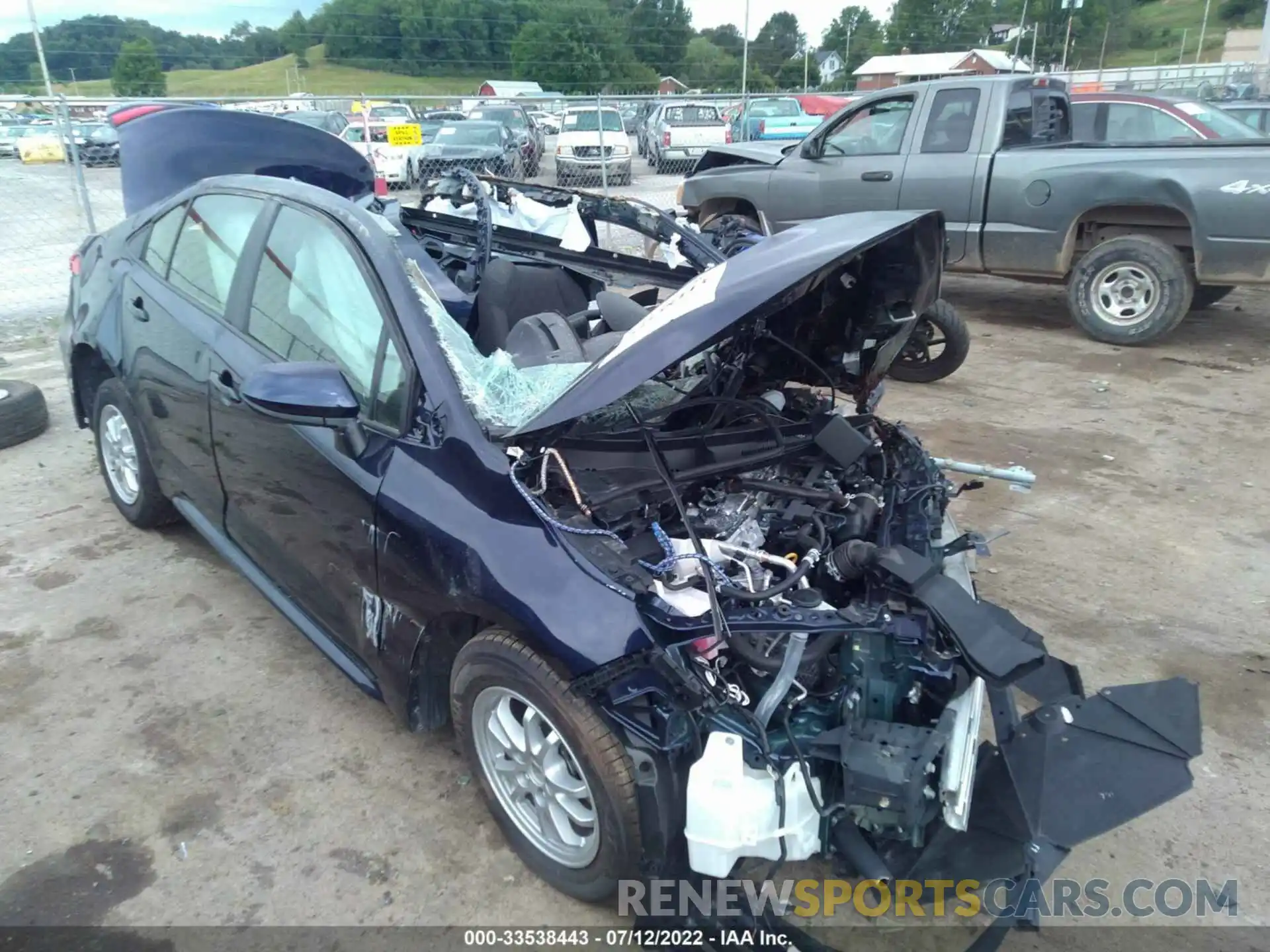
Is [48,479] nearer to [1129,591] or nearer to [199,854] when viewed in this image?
[199,854]

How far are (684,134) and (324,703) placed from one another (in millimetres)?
19666

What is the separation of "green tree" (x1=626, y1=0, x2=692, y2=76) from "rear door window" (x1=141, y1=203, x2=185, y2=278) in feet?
200

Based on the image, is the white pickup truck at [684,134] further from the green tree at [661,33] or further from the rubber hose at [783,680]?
the green tree at [661,33]

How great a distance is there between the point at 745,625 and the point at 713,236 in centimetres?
287

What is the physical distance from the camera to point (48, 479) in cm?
519

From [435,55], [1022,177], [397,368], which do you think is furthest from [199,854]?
[435,55]

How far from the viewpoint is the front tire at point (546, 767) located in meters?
2.20

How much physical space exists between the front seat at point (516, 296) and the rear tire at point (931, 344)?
2396 mm

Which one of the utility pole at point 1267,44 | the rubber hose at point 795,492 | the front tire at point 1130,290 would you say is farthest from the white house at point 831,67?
the rubber hose at point 795,492

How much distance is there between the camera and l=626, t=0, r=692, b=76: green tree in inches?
2360

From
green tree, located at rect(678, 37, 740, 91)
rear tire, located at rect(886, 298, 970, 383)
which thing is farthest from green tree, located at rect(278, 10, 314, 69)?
rear tire, located at rect(886, 298, 970, 383)

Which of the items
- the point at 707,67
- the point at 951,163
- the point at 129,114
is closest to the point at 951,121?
the point at 951,163

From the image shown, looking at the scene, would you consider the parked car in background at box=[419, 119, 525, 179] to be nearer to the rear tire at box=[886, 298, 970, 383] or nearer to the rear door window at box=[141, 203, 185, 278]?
the rear tire at box=[886, 298, 970, 383]

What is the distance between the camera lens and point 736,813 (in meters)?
2.02
